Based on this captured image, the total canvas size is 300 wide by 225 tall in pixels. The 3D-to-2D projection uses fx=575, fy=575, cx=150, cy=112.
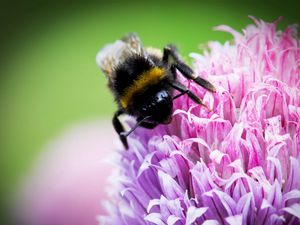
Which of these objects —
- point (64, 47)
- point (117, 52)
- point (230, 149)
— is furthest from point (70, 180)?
point (64, 47)

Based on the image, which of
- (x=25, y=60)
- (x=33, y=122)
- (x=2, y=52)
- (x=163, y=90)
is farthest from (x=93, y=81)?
(x=163, y=90)

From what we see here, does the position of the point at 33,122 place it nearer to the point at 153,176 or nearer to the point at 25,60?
the point at 25,60

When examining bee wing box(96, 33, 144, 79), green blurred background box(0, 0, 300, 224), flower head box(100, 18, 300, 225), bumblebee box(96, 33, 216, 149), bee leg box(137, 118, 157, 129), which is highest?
green blurred background box(0, 0, 300, 224)

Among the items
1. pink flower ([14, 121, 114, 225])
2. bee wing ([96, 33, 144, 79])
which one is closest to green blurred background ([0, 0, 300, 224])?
pink flower ([14, 121, 114, 225])

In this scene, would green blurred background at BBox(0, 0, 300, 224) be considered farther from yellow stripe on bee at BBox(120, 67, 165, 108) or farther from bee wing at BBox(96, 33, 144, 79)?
yellow stripe on bee at BBox(120, 67, 165, 108)

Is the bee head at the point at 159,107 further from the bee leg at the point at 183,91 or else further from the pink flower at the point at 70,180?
the pink flower at the point at 70,180

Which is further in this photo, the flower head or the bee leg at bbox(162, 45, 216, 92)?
the bee leg at bbox(162, 45, 216, 92)

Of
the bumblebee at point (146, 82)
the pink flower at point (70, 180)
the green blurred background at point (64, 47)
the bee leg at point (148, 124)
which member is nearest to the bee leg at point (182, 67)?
the bumblebee at point (146, 82)

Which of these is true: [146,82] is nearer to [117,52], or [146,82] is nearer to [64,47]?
[117,52]
